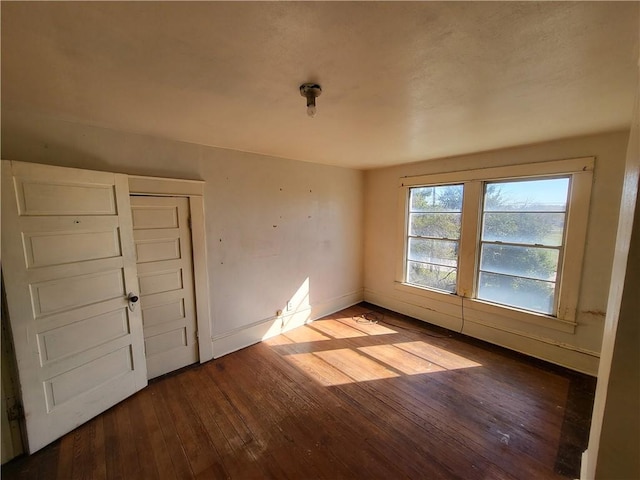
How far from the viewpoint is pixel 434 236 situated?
3.80 metres

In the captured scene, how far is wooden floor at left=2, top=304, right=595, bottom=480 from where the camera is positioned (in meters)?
1.70

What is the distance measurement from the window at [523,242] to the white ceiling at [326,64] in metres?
0.83

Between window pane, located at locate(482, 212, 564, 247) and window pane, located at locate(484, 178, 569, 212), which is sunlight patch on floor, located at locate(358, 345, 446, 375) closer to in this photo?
window pane, located at locate(482, 212, 564, 247)

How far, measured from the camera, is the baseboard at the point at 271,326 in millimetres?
3033

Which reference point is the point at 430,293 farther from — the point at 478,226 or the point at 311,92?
the point at 311,92

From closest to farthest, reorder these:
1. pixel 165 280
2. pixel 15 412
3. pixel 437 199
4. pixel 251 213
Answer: pixel 15 412, pixel 165 280, pixel 251 213, pixel 437 199

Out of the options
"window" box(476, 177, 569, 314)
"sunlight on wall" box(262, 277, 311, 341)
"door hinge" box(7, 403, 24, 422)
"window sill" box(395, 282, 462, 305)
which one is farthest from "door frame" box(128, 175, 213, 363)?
"window" box(476, 177, 569, 314)

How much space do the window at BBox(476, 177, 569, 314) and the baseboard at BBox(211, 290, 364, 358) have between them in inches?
85.2

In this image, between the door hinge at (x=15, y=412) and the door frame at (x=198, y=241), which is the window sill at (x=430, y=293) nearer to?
the door frame at (x=198, y=241)

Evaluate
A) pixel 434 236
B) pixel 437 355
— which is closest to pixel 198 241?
pixel 437 355

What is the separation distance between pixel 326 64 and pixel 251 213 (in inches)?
85.5

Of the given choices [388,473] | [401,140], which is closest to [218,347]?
[388,473]

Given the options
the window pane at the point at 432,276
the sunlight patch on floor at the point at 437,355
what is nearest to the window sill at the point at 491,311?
the window pane at the point at 432,276

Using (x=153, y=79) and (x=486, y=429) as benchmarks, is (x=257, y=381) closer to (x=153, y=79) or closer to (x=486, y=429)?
(x=486, y=429)
